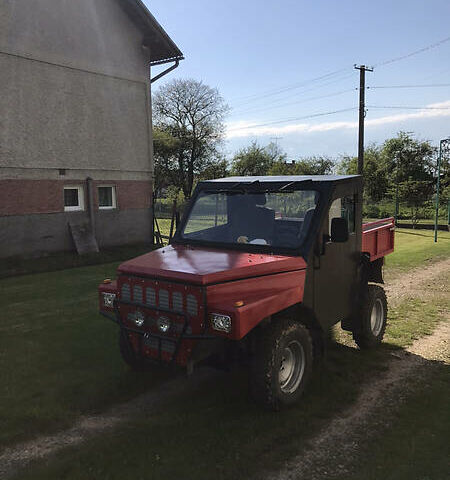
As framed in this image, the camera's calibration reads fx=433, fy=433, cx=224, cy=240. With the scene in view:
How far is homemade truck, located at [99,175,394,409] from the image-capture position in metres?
4.36

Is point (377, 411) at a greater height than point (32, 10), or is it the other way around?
point (32, 10)

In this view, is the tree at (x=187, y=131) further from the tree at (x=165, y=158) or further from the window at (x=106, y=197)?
the window at (x=106, y=197)

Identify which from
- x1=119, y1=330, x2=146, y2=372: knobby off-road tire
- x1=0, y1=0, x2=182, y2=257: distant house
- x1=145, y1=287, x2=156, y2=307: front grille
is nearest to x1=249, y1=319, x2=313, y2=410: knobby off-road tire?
x1=145, y1=287, x2=156, y2=307: front grille

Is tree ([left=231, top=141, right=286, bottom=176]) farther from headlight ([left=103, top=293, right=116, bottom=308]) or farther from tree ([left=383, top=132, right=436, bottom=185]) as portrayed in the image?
headlight ([left=103, top=293, right=116, bottom=308])

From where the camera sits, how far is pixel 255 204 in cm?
570

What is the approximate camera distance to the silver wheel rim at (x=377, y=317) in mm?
6824

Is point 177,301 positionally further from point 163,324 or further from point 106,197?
point 106,197

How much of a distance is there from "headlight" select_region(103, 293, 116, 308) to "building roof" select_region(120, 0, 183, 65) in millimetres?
14259

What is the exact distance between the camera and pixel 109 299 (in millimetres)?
5160

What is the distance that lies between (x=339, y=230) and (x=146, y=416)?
3.04 meters

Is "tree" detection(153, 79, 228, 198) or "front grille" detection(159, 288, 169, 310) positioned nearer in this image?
"front grille" detection(159, 288, 169, 310)

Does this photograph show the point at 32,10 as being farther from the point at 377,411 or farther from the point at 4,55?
the point at 377,411

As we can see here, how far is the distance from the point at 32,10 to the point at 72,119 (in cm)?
340

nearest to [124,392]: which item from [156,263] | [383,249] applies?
[156,263]
